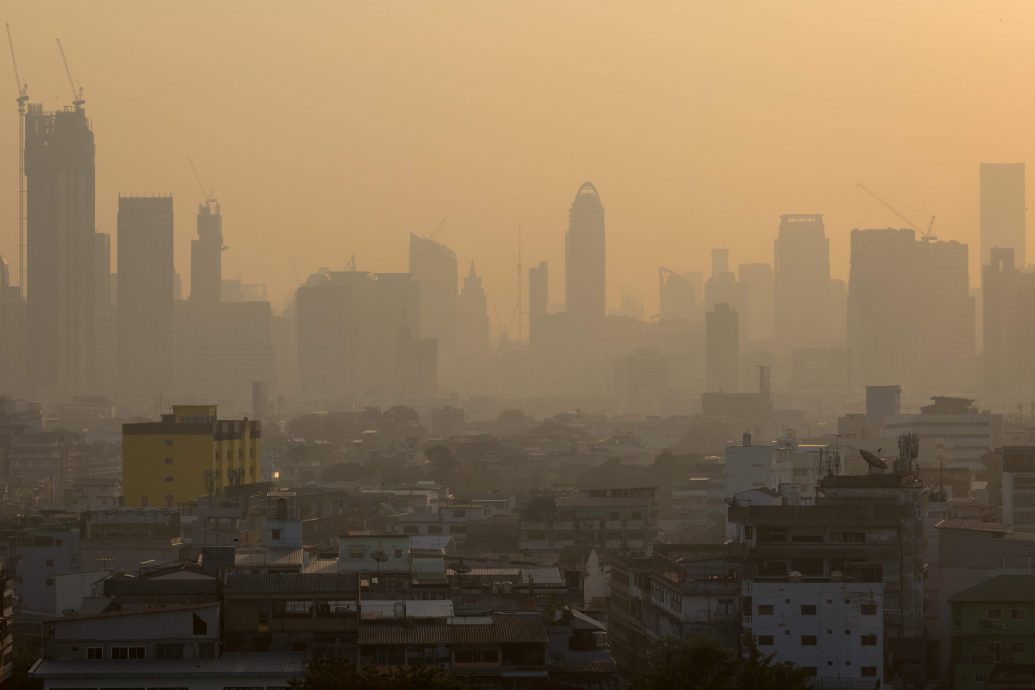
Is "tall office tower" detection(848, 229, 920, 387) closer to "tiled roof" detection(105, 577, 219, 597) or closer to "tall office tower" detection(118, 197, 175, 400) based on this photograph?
"tall office tower" detection(118, 197, 175, 400)

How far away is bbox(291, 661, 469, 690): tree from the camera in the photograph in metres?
22.8

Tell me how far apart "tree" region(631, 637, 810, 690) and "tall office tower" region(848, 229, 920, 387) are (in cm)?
16831

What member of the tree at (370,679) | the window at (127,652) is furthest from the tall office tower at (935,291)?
the tree at (370,679)

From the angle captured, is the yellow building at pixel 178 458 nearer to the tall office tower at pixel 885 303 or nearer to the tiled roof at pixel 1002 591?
the tiled roof at pixel 1002 591

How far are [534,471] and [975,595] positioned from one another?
56818 mm

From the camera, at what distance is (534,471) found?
288 feet

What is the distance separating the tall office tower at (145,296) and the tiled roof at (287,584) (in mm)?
162877

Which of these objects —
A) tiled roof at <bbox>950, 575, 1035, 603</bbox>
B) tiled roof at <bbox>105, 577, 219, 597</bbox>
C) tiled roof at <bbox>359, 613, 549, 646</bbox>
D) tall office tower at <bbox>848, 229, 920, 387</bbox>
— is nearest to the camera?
tiled roof at <bbox>359, 613, 549, 646</bbox>

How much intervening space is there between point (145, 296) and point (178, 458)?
134m

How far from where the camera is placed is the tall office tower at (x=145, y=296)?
192m

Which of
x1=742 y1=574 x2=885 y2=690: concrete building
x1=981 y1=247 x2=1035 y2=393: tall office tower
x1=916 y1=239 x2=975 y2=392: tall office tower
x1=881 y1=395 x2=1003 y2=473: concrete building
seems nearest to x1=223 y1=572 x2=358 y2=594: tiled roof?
x1=742 y1=574 x2=885 y2=690: concrete building

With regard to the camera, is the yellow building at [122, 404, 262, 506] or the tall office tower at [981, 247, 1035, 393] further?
the tall office tower at [981, 247, 1035, 393]

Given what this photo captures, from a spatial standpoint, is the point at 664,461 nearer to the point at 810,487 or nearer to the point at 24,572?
the point at 810,487

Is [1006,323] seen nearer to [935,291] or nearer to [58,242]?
[935,291]
